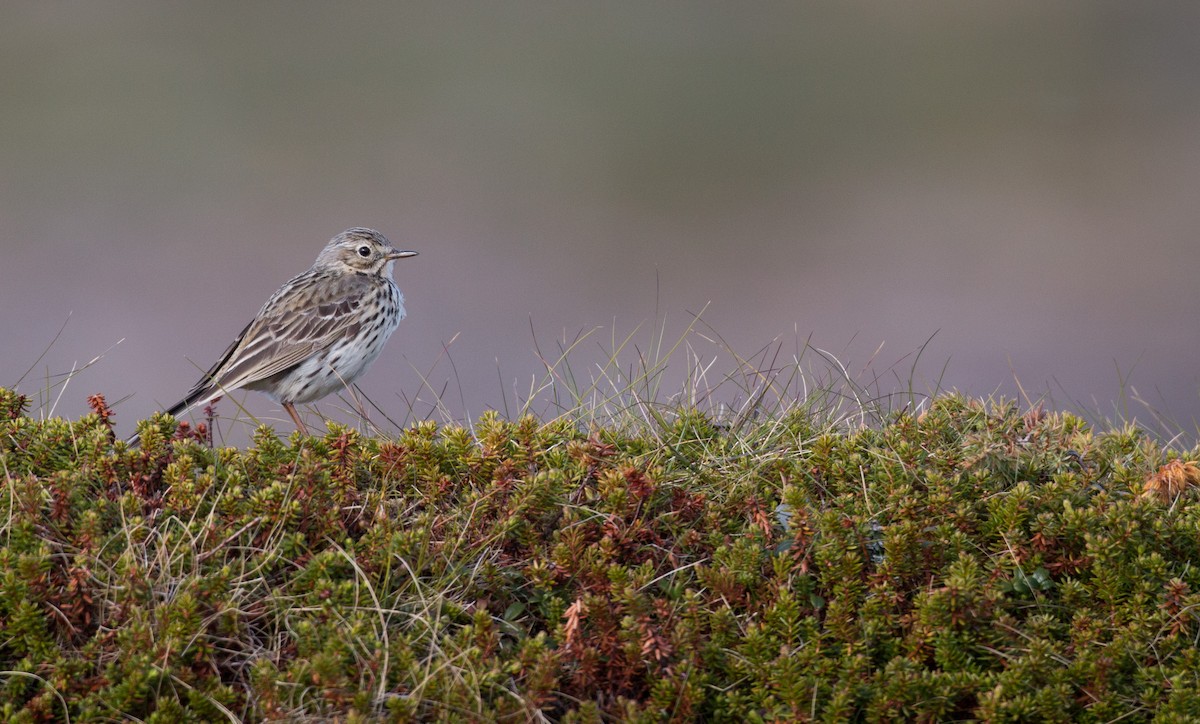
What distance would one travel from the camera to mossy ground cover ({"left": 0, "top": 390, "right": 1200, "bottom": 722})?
12.1ft

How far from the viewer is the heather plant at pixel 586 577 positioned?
12.2 feet

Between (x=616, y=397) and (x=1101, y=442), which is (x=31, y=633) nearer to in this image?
(x=616, y=397)

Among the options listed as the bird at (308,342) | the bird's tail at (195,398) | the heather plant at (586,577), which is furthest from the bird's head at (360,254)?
the heather plant at (586,577)

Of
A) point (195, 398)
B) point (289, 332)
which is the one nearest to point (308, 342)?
point (289, 332)

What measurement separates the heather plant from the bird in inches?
84.3

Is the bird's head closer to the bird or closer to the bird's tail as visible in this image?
the bird

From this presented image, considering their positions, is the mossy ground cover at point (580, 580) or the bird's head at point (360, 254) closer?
the mossy ground cover at point (580, 580)

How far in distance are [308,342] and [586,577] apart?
12.5 ft

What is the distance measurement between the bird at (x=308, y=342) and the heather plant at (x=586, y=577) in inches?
84.3

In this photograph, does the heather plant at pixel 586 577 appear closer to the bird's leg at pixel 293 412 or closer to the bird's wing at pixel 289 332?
the bird's leg at pixel 293 412

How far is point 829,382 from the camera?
6.04m

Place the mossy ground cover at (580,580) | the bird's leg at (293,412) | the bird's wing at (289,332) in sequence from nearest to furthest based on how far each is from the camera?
the mossy ground cover at (580,580) < the bird's leg at (293,412) < the bird's wing at (289,332)

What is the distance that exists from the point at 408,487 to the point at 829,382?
7.61ft

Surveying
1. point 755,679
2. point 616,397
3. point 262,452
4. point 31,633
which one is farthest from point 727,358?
point 31,633
